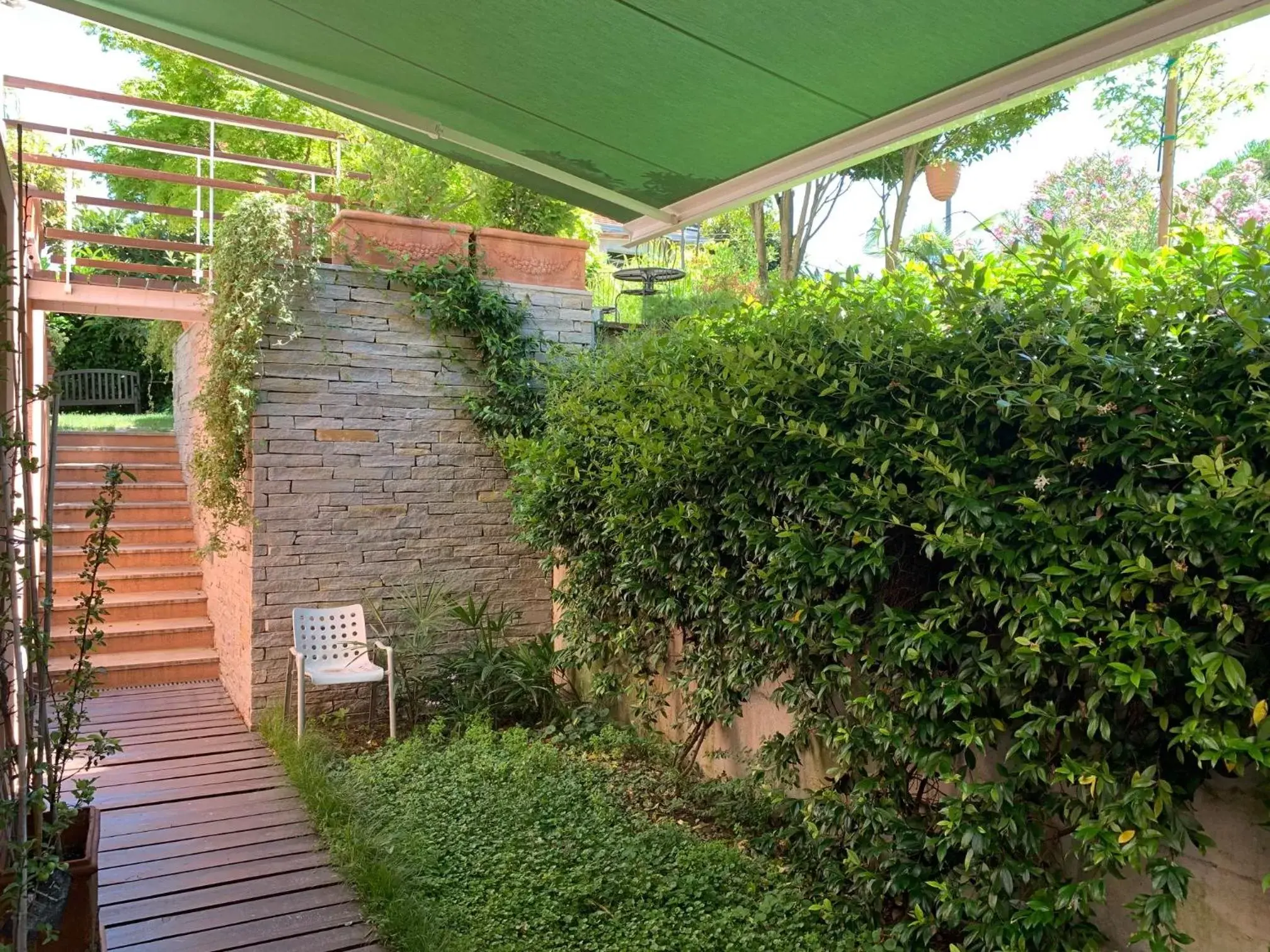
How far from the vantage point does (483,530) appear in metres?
6.05

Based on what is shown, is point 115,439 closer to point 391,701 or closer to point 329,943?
point 391,701

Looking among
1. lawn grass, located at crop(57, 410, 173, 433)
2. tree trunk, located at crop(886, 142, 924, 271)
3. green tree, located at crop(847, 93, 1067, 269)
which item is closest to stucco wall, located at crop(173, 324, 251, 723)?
lawn grass, located at crop(57, 410, 173, 433)

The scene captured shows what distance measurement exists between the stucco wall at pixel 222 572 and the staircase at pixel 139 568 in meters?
0.16

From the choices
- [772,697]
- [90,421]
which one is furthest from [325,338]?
[90,421]

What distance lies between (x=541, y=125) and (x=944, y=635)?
80.6 inches

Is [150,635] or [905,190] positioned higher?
[905,190]

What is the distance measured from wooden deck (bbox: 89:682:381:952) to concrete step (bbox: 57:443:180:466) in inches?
141

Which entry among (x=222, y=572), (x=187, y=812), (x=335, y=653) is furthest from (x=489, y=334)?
(x=187, y=812)

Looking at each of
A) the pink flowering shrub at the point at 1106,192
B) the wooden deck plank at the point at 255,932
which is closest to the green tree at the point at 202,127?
the wooden deck plank at the point at 255,932

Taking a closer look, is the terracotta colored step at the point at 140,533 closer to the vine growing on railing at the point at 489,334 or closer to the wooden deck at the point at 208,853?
the wooden deck at the point at 208,853

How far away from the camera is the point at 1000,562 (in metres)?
2.22

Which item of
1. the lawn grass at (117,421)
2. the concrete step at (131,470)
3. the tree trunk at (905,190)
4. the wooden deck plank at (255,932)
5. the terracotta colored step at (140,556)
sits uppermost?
the tree trunk at (905,190)

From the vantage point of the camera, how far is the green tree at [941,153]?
1061 centimetres

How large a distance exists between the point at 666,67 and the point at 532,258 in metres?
3.95
